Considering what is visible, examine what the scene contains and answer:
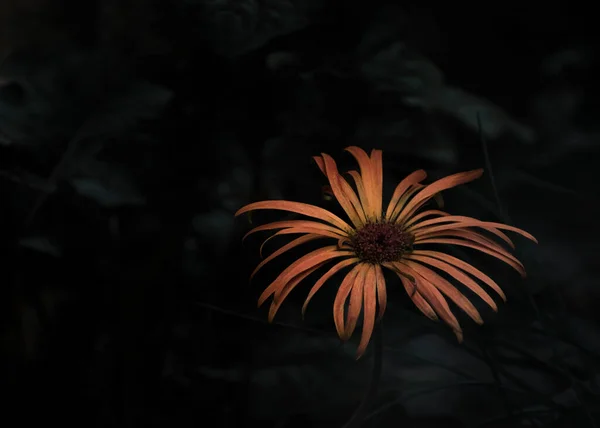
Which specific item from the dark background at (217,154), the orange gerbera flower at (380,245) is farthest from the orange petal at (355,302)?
the dark background at (217,154)

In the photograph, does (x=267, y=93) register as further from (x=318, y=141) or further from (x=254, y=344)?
(x=254, y=344)

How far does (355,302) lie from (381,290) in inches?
0.9

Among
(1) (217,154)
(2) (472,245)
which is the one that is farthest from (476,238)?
(1) (217,154)

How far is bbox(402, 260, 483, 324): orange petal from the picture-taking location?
51cm

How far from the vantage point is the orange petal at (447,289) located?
0.51 meters

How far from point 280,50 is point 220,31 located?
6 centimetres

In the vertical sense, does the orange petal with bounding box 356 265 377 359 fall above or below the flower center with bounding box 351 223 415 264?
below

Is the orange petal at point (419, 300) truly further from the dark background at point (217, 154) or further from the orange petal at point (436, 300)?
the dark background at point (217, 154)

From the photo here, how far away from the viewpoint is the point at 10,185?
68 centimetres

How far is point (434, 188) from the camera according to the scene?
0.58m

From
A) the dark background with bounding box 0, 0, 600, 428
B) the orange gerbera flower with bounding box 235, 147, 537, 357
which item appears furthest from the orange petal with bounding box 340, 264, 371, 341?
the dark background with bounding box 0, 0, 600, 428

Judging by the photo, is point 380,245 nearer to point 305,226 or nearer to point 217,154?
point 305,226

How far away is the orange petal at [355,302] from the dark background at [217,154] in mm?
101

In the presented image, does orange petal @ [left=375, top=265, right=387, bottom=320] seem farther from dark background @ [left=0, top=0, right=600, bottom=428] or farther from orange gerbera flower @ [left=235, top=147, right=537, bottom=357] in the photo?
dark background @ [left=0, top=0, right=600, bottom=428]
